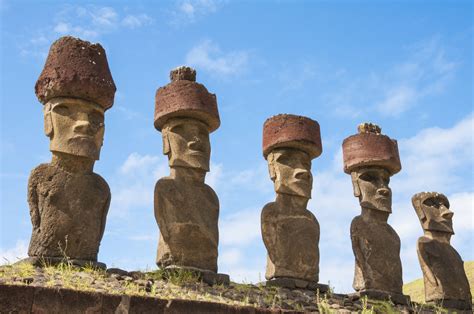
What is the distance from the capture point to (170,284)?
824cm

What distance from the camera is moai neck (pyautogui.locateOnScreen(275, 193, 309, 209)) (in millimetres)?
10617

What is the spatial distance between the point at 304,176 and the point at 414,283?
13.2m

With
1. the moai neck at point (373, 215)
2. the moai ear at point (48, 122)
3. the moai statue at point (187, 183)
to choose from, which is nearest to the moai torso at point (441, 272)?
the moai neck at point (373, 215)

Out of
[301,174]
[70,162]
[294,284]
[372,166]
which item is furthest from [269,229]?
[70,162]

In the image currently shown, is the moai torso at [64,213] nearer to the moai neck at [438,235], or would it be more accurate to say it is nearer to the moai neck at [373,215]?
the moai neck at [373,215]

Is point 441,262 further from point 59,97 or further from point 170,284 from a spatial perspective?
point 59,97

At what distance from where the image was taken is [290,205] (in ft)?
34.9

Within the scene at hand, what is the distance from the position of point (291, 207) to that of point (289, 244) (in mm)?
A: 637

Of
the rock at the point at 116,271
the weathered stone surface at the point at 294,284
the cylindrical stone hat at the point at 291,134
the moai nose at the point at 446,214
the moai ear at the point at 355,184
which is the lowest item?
the rock at the point at 116,271

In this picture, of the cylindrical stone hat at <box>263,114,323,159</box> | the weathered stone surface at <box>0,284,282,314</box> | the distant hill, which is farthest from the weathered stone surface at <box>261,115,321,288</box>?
the distant hill

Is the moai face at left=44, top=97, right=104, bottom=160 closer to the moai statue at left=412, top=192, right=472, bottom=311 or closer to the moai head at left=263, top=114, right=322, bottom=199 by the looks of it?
the moai head at left=263, top=114, right=322, bottom=199

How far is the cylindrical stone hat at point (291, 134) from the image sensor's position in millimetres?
10853

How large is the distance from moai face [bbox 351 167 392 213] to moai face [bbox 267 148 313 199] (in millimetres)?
1314

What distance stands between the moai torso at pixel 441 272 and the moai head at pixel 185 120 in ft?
15.9
